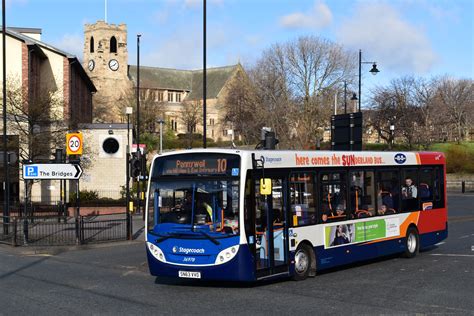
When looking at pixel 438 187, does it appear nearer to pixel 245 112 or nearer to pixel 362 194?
pixel 362 194

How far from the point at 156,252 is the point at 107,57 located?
113 m

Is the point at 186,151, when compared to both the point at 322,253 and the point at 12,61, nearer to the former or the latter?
the point at 322,253

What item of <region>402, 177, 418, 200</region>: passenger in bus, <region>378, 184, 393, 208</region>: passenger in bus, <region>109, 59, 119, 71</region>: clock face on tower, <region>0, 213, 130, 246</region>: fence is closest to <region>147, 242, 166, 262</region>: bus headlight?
<region>378, 184, 393, 208</region>: passenger in bus

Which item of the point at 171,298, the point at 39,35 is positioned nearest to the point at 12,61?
the point at 39,35

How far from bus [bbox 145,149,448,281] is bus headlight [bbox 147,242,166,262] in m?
0.03

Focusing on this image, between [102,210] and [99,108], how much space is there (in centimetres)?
6173

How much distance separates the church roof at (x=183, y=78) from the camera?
442 feet

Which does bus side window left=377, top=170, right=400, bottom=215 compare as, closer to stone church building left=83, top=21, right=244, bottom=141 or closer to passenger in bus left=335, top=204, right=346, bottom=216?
passenger in bus left=335, top=204, right=346, bottom=216

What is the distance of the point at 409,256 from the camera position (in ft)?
55.9

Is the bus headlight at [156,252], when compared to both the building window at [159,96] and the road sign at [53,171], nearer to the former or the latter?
the road sign at [53,171]

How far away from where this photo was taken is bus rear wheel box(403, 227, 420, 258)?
55.5ft

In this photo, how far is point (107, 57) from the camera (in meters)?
121

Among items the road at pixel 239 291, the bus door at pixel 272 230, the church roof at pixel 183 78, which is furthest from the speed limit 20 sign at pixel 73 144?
the church roof at pixel 183 78

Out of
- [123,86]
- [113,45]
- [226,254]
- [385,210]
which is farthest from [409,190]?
[113,45]
